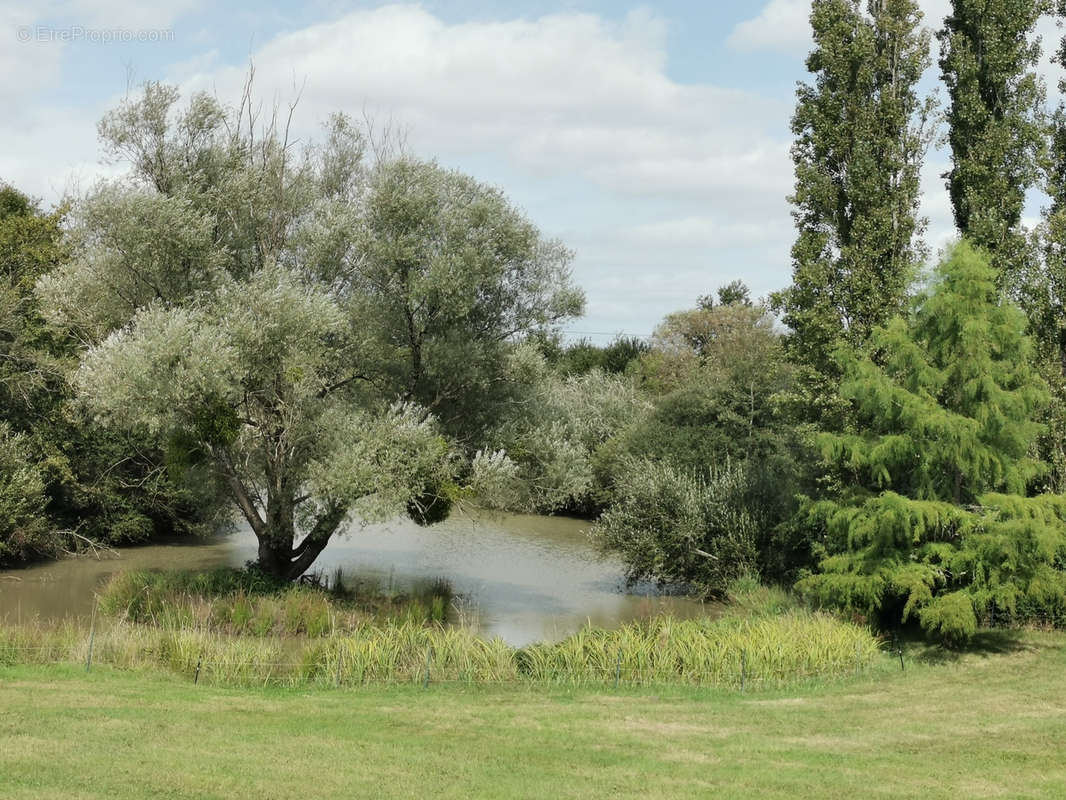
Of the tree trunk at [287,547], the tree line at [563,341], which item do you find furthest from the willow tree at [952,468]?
the tree trunk at [287,547]

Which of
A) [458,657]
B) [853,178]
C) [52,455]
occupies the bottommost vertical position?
[458,657]

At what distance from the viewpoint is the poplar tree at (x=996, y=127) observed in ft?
69.8

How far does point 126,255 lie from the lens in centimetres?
2116

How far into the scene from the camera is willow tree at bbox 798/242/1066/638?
17.5m

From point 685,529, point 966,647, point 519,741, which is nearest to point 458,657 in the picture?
point 519,741

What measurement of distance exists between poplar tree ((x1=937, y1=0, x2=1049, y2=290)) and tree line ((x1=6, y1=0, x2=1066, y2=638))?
2.5 inches

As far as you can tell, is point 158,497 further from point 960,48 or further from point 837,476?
point 960,48

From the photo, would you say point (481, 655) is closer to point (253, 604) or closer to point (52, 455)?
point (253, 604)

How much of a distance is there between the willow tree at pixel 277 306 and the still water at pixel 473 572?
7.94ft

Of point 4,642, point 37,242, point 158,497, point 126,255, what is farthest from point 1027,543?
point 37,242

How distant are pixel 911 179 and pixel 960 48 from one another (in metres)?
3.25

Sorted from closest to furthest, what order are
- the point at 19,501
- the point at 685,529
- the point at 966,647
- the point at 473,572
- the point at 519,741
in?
the point at 519,741, the point at 966,647, the point at 685,529, the point at 19,501, the point at 473,572

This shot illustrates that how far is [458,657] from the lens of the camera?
1548 centimetres

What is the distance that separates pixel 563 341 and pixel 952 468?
967 cm
